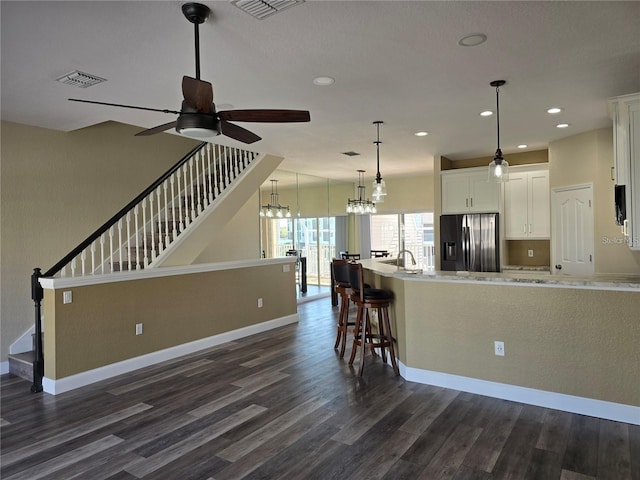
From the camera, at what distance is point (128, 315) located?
4.54 m

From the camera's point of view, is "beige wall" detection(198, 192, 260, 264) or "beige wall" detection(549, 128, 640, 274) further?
"beige wall" detection(198, 192, 260, 264)

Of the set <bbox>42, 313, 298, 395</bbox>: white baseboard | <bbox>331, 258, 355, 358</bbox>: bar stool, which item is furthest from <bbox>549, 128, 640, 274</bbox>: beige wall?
<bbox>42, 313, 298, 395</bbox>: white baseboard

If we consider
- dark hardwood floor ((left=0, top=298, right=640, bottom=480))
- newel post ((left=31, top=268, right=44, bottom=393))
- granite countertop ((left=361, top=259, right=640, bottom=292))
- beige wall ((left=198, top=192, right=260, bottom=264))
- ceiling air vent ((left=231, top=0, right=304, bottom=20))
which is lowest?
dark hardwood floor ((left=0, top=298, right=640, bottom=480))

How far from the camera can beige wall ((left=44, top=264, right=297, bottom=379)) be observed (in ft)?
13.1

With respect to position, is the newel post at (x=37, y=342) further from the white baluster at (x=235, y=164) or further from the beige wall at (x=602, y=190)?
the beige wall at (x=602, y=190)

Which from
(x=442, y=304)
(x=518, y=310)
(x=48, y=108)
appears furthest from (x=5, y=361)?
(x=518, y=310)

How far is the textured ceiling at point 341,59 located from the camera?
243 cm

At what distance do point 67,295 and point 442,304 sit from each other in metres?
3.64

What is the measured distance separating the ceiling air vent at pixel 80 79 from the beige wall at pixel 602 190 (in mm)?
5610

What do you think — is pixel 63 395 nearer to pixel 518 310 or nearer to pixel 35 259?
pixel 35 259

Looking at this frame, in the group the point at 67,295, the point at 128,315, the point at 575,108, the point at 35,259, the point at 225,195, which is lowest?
the point at 128,315

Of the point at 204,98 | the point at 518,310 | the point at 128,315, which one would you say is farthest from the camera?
the point at 128,315

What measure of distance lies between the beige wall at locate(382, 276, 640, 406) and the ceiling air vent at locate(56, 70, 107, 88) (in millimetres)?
3291

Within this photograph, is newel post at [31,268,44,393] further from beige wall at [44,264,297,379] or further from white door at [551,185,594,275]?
white door at [551,185,594,275]
